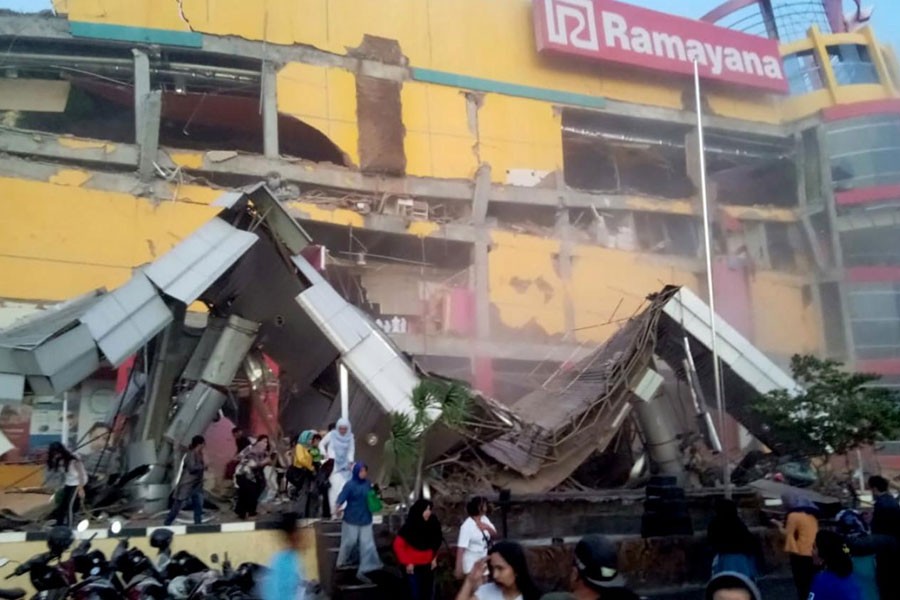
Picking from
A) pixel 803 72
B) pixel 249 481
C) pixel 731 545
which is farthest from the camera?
pixel 803 72

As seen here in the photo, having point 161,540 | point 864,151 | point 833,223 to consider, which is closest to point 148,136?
point 161,540

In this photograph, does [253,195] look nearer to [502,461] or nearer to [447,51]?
[502,461]

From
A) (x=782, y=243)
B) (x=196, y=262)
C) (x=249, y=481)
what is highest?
(x=782, y=243)

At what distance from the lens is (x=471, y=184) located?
2945 cm

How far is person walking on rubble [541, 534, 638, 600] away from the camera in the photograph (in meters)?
3.04

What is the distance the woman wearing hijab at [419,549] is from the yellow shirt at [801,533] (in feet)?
10.0

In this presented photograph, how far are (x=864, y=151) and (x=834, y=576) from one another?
34.4 meters

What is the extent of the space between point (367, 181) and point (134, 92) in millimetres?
7836

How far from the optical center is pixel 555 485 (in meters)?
13.6

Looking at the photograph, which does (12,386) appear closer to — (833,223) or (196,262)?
(196,262)

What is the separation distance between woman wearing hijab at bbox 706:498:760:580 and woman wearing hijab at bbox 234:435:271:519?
24.4ft

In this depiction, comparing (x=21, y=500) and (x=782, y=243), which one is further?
(x=782, y=243)

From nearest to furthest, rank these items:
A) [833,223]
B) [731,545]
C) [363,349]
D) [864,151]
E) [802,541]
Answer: [731,545] → [802,541] → [363,349] → [864,151] → [833,223]

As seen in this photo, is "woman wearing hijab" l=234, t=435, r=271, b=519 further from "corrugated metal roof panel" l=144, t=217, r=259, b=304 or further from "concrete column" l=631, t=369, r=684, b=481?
"concrete column" l=631, t=369, r=684, b=481
